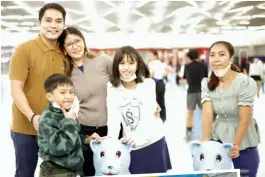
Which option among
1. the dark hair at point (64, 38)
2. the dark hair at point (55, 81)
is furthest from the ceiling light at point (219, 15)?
the dark hair at point (55, 81)

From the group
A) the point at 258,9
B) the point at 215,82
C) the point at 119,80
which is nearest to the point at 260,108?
the point at 215,82

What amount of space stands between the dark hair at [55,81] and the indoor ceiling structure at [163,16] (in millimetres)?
686

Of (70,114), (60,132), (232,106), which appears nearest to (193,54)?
(232,106)

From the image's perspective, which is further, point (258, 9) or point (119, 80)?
point (258, 9)

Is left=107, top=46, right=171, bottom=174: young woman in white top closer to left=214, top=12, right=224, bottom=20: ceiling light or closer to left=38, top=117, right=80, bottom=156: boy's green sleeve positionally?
left=38, top=117, right=80, bottom=156: boy's green sleeve

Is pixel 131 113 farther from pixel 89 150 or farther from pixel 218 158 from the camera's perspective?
pixel 218 158

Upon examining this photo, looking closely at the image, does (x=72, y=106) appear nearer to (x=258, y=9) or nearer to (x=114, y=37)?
(x=114, y=37)

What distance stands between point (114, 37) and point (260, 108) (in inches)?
48.6

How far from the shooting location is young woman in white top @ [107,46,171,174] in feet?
7.06

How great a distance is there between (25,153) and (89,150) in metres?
0.41

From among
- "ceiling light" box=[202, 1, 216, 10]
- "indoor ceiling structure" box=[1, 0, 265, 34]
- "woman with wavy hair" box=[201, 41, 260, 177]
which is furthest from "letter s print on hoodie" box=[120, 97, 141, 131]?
"ceiling light" box=[202, 1, 216, 10]

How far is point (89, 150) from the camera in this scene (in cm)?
227

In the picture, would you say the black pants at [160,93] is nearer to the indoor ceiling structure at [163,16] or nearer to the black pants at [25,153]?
the indoor ceiling structure at [163,16]

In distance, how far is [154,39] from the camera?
2.62m
